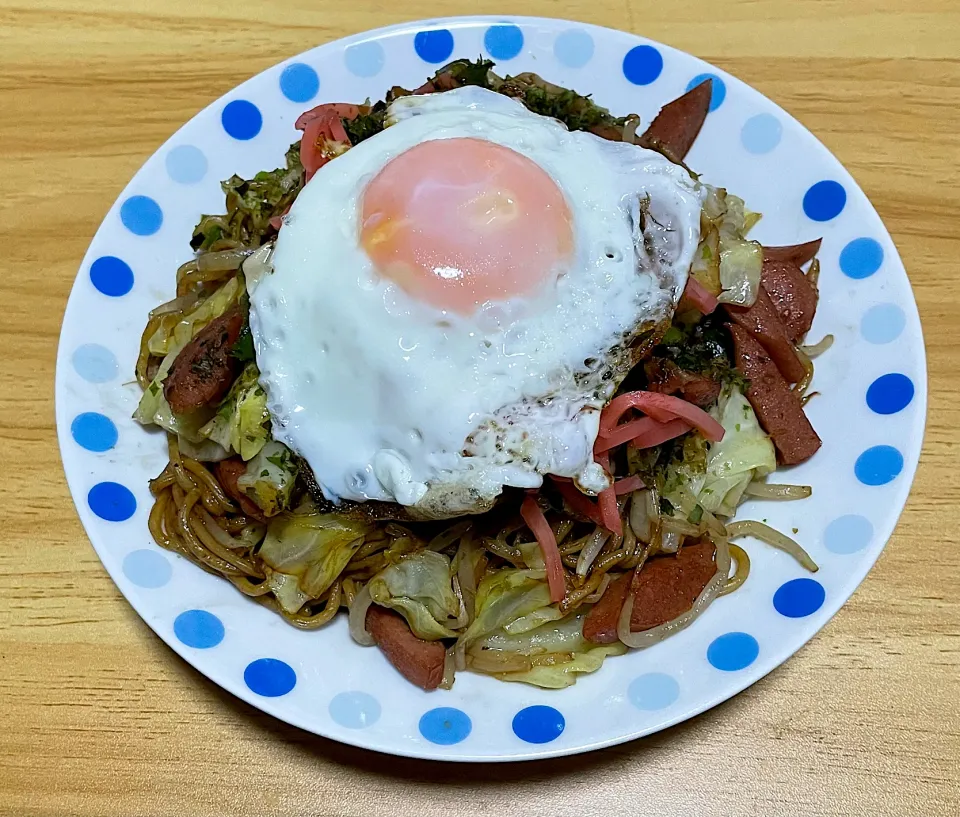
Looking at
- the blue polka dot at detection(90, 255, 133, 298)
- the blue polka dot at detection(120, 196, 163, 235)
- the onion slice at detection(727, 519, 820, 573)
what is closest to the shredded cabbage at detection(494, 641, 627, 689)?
the onion slice at detection(727, 519, 820, 573)

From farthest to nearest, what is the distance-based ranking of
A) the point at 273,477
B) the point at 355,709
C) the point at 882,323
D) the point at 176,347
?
the point at 176,347 → the point at 882,323 → the point at 273,477 → the point at 355,709

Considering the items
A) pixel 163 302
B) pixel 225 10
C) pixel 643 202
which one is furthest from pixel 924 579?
pixel 225 10

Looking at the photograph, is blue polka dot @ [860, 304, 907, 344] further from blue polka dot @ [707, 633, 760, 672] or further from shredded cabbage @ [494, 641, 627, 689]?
shredded cabbage @ [494, 641, 627, 689]

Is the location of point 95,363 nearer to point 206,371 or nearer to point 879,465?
point 206,371

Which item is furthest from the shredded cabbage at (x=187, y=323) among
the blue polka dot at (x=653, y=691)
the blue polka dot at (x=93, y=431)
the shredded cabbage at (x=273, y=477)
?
the blue polka dot at (x=653, y=691)

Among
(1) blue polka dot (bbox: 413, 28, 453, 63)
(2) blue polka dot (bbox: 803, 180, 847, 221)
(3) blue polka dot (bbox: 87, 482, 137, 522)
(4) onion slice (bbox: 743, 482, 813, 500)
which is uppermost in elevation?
(1) blue polka dot (bbox: 413, 28, 453, 63)

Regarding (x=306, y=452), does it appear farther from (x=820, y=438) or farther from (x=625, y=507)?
(x=820, y=438)

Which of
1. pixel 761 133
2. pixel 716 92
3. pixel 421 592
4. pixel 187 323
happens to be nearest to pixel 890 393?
pixel 761 133
